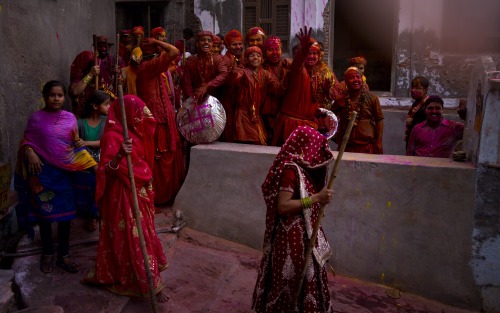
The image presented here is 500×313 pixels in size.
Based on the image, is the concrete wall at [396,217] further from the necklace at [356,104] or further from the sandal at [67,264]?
the sandal at [67,264]

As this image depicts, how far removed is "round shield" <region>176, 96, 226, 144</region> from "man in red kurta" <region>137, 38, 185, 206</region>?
0.18 metres

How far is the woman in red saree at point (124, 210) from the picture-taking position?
13.0 feet

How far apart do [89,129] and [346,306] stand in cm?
314

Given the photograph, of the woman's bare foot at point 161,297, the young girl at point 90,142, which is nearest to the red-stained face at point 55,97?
the young girl at point 90,142

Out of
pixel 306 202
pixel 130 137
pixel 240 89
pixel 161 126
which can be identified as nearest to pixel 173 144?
pixel 161 126

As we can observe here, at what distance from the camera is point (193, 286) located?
15.1ft

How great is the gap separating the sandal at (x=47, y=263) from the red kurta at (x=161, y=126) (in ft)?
5.80

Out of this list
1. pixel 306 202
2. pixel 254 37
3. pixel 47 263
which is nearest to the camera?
pixel 306 202

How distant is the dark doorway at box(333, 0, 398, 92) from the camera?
16484mm

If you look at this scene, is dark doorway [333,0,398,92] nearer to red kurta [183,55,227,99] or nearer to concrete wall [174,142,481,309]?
red kurta [183,55,227,99]

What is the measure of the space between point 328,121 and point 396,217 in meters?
1.93

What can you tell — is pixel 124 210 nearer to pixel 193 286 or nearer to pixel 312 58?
pixel 193 286

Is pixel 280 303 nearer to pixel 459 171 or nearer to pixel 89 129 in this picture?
pixel 459 171

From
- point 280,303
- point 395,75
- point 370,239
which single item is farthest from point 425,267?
point 395,75
